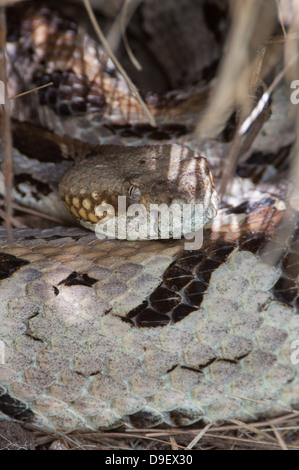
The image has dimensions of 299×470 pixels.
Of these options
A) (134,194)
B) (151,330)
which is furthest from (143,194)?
(151,330)

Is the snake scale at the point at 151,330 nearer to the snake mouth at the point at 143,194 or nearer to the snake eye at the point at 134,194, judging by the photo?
the snake mouth at the point at 143,194

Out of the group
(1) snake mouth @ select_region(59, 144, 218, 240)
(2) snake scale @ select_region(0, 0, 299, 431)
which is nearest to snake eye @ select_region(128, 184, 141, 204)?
(1) snake mouth @ select_region(59, 144, 218, 240)

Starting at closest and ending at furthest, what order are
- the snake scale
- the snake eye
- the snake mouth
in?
the snake scale
the snake mouth
the snake eye

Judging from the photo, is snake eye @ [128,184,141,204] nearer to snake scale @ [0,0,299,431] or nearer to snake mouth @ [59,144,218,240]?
snake mouth @ [59,144,218,240]

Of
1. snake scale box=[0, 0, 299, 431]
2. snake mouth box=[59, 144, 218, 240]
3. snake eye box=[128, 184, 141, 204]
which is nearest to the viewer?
snake scale box=[0, 0, 299, 431]

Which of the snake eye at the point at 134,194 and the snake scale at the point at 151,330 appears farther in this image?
the snake eye at the point at 134,194

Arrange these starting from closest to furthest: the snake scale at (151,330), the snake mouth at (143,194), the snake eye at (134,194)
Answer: the snake scale at (151,330)
the snake mouth at (143,194)
the snake eye at (134,194)

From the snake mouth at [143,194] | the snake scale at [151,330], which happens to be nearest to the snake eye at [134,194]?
the snake mouth at [143,194]

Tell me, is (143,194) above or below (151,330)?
above

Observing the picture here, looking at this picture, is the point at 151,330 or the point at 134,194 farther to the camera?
the point at 134,194

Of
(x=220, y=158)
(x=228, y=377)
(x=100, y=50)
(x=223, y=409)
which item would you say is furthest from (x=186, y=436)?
(x=100, y=50)

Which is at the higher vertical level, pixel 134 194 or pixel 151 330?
pixel 134 194

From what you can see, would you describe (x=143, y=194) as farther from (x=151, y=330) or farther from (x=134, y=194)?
(x=151, y=330)
